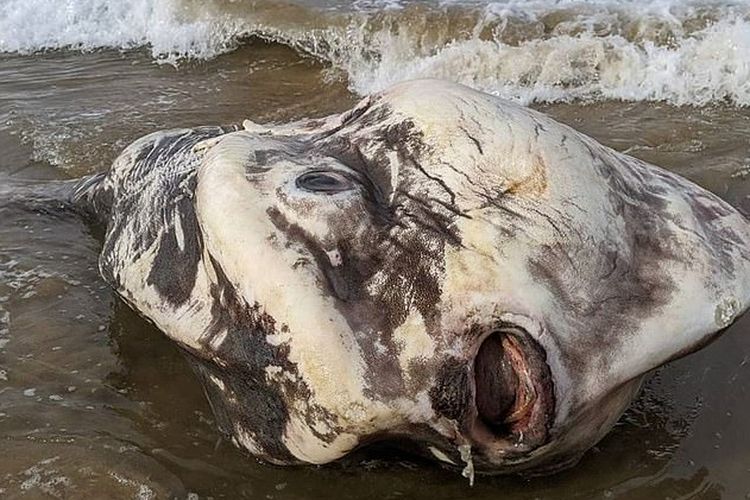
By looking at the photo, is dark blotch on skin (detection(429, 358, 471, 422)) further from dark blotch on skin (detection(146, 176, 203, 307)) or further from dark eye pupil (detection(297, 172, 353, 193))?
dark blotch on skin (detection(146, 176, 203, 307))

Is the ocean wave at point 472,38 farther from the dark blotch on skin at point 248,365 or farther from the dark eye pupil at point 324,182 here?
the dark blotch on skin at point 248,365

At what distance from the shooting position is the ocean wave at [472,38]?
6305 millimetres

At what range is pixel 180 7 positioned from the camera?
855 centimetres

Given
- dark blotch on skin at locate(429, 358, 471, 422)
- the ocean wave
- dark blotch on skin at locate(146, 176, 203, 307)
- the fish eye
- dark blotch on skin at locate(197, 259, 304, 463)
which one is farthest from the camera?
the ocean wave

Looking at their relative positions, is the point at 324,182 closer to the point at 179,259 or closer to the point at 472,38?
the point at 179,259

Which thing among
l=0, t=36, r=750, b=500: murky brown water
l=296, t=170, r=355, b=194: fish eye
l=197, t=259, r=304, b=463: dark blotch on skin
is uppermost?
l=296, t=170, r=355, b=194: fish eye

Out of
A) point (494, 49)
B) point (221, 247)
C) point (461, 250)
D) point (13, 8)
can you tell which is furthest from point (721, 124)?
point (13, 8)

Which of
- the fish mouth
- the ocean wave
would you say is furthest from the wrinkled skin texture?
the ocean wave

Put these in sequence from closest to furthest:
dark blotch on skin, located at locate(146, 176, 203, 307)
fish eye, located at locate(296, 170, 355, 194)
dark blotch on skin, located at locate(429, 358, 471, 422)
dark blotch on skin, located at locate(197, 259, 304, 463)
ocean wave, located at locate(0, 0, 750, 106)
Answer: dark blotch on skin, located at locate(429, 358, 471, 422) < dark blotch on skin, located at locate(197, 259, 304, 463) < fish eye, located at locate(296, 170, 355, 194) < dark blotch on skin, located at locate(146, 176, 203, 307) < ocean wave, located at locate(0, 0, 750, 106)

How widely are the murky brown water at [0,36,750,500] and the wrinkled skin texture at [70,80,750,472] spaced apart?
0.17 meters

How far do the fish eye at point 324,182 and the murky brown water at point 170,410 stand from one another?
89 centimetres

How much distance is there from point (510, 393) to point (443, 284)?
1.15ft

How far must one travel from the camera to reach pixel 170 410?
3.44 m

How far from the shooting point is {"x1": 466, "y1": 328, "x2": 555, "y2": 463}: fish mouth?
2.58 m
